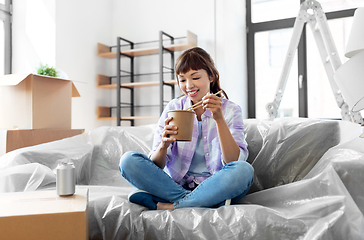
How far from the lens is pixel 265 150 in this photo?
140cm

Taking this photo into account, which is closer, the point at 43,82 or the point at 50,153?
the point at 50,153

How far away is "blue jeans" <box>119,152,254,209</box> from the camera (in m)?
1.01

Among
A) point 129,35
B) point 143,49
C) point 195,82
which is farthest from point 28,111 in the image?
point 129,35

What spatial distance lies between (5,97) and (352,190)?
1712mm

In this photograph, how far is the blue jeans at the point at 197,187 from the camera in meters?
1.01

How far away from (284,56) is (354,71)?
194 centimetres

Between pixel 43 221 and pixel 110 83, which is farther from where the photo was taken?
pixel 110 83

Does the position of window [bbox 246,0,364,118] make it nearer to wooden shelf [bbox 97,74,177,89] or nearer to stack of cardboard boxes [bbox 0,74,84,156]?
wooden shelf [bbox 97,74,177,89]

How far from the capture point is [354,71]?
92cm

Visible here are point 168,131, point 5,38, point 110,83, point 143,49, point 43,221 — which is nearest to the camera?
point 43,221

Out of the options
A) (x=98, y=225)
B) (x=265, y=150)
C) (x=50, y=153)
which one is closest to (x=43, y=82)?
(x=50, y=153)

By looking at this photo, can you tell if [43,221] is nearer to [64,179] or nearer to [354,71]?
[64,179]

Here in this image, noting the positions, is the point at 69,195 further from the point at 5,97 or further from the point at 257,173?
the point at 5,97

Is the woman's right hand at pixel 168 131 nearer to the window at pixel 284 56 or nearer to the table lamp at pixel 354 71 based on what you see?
the table lamp at pixel 354 71
